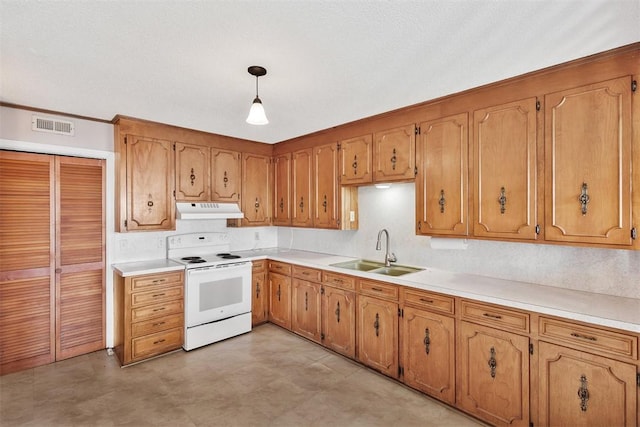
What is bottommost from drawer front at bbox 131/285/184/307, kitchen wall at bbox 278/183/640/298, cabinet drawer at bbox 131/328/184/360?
cabinet drawer at bbox 131/328/184/360

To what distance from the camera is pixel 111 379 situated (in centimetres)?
287

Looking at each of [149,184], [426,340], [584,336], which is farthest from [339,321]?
[149,184]

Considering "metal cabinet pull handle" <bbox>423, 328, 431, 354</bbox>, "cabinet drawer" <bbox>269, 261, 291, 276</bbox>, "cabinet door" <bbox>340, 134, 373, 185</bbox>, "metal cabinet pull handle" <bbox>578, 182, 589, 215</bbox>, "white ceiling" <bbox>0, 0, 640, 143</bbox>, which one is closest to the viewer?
"white ceiling" <bbox>0, 0, 640, 143</bbox>

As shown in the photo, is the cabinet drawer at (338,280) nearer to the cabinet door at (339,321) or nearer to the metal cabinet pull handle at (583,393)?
the cabinet door at (339,321)

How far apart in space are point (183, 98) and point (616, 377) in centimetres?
361

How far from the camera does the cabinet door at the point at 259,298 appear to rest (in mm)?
4113

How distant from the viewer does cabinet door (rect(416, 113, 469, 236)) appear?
2631mm

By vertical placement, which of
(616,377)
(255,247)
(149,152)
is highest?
(149,152)

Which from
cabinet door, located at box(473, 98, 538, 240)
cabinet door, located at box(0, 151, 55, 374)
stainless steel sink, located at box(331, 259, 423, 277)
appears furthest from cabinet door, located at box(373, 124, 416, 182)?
cabinet door, located at box(0, 151, 55, 374)

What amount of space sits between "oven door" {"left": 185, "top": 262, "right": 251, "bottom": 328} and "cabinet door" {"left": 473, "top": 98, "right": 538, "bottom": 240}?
269cm

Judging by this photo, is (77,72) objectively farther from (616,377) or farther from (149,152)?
(616,377)

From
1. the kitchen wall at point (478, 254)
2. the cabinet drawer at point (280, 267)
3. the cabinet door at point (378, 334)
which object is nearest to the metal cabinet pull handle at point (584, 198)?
the kitchen wall at point (478, 254)

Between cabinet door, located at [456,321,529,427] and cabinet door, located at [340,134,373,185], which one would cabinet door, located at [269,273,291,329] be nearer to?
cabinet door, located at [340,134,373,185]

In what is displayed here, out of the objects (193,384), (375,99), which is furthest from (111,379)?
(375,99)
